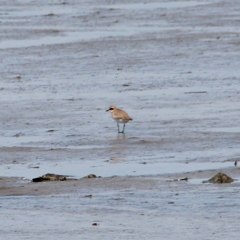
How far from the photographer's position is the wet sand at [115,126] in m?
8.97

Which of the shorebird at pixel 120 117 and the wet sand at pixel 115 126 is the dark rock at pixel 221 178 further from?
the shorebird at pixel 120 117

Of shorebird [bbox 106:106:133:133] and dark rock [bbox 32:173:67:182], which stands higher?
shorebird [bbox 106:106:133:133]

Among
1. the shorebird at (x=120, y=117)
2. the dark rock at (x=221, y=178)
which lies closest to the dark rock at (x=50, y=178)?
the dark rock at (x=221, y=178)

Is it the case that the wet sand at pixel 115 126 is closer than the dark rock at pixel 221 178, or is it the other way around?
the wet sand at pixel 115 126

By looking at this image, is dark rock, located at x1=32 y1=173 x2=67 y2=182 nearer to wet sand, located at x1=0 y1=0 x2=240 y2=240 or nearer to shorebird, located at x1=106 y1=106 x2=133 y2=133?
wet sand, located at x1=0 y1=0 x2=240 y2=240

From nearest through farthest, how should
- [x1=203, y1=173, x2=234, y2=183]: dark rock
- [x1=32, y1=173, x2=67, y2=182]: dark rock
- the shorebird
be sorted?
[x1=203, y1=173, x2=234, y2=183]: dark rock, [x1=32, y1=173, x2=67, y2=182]: dark rock, the shorebird

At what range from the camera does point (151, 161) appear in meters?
12.3

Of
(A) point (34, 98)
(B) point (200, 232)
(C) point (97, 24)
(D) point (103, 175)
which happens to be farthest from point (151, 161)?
(C) point (97, 24)

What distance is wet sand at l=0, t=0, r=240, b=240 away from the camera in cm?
897

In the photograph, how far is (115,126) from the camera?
1546cm

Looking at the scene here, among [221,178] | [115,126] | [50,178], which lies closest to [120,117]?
[115,126]

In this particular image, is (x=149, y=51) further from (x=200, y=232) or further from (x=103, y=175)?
(x=200, y=232)

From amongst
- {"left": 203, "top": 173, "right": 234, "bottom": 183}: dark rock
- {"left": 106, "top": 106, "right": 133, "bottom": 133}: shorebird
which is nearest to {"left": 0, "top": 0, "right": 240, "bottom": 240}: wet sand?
{"left": 203, "top": 173, "right": 234, "bottom": 183}: dark rock

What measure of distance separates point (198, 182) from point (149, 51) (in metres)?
13.6
